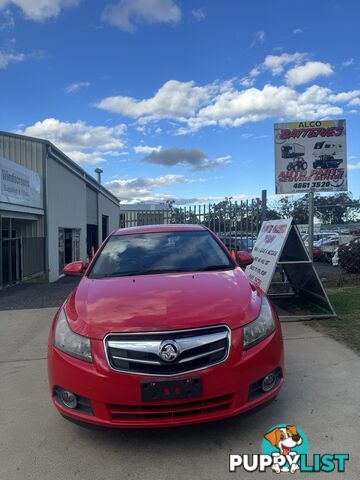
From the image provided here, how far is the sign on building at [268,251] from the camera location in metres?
6.75

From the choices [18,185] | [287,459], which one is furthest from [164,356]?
[18,185]

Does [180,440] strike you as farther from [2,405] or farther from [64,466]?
[2,405]

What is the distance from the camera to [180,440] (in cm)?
308

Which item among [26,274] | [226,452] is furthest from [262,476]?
[26,274]

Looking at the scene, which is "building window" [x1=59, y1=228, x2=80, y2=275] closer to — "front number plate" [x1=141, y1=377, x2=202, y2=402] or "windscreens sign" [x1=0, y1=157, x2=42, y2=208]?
"windscreens sign" [x1=0, y1=157, x2=42, y2=208]

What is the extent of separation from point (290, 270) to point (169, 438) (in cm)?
535

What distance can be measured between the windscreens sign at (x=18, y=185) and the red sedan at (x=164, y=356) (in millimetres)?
11079

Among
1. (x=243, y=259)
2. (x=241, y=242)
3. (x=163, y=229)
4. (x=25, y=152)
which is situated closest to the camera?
(x=243, y=259)

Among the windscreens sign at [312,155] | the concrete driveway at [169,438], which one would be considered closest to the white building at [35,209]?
the windscreens sign at [312,155]

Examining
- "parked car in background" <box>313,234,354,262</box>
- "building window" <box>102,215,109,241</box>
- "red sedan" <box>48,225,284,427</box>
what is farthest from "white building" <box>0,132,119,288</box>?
"parked car in background" <box>313,234,354,262</box>

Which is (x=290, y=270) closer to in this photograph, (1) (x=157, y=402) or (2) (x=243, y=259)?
(2) (x=243, y=259)

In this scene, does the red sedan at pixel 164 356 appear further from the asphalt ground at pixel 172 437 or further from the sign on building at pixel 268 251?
the sign on building at pixel 268 251

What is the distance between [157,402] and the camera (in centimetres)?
274

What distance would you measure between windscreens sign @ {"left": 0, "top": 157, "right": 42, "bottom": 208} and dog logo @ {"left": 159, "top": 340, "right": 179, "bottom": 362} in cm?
1181
